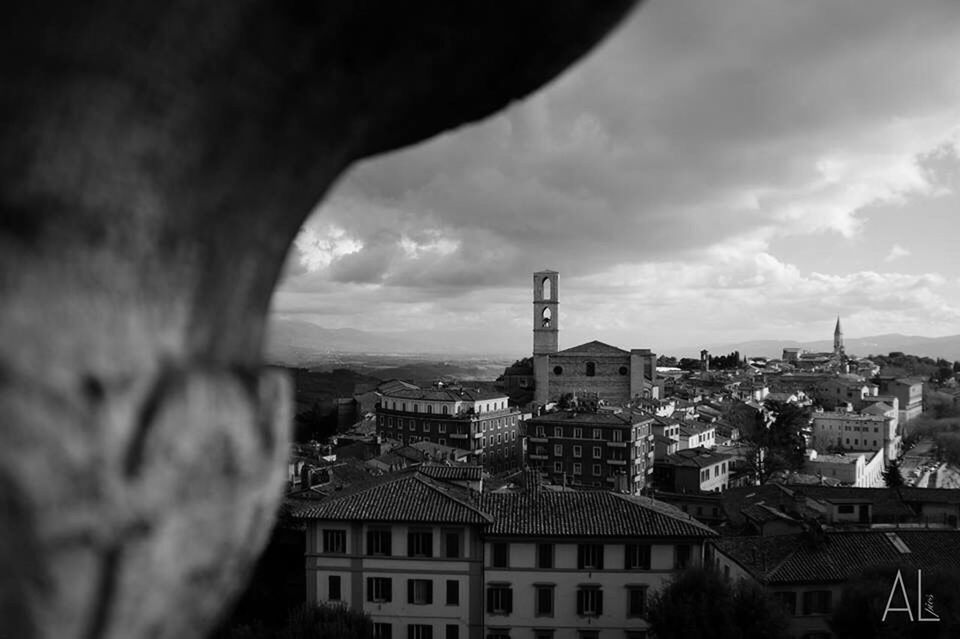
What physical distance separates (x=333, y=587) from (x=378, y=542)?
1.87m

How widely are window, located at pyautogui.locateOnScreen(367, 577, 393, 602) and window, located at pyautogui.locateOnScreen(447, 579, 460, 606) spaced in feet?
5.37

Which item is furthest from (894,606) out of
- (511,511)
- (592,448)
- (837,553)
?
(592,448)

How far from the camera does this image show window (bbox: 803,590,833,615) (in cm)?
2125

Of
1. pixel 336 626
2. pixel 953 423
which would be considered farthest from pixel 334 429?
pixel 953 423

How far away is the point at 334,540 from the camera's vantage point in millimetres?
21281

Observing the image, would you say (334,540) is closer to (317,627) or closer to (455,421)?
(317,627)

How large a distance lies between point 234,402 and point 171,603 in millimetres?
347

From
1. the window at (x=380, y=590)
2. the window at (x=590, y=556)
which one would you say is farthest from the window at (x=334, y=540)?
the window at (x=590, y=556)

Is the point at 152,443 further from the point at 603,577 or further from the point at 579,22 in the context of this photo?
the point at 603,577

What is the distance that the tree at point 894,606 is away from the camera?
16.5 meters

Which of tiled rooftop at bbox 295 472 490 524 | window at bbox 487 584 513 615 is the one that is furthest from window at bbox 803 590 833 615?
tiled rooftop at bbox 295 472 490 524

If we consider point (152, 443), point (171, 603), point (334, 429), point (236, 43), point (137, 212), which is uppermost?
point (236, 43)

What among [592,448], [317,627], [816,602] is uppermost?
[592,448]

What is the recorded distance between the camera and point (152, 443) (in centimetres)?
117
